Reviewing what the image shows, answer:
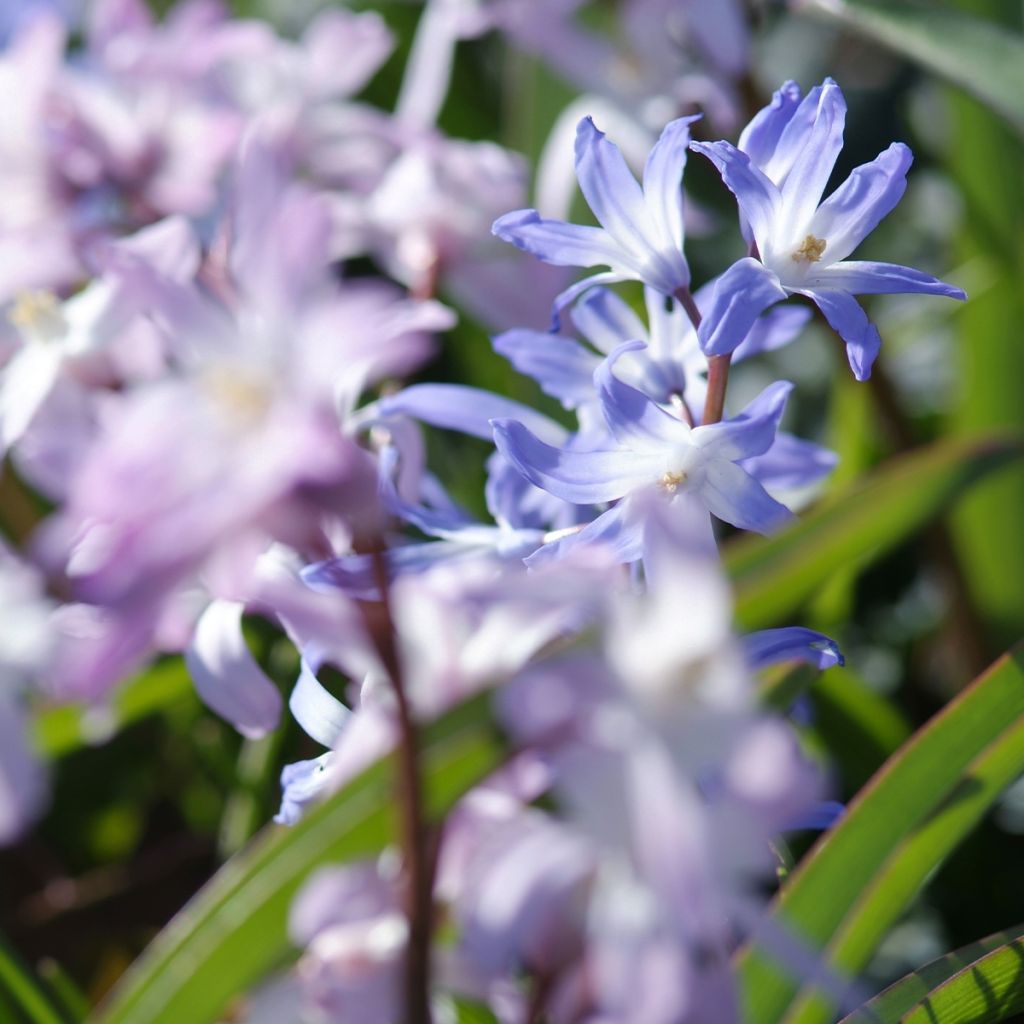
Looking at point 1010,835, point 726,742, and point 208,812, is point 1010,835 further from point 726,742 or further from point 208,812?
point 726,742

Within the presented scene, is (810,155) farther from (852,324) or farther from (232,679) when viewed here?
(232,679)

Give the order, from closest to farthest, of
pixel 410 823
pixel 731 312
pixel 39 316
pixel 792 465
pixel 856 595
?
pixel 410 823
pixel 731 312
pixel 792 465
pixel 39 316
pixel 856 595

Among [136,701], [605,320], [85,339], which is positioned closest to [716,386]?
[605,320]

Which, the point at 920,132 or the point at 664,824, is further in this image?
the point at 920,132

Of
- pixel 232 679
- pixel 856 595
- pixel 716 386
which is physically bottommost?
pixel 856 595

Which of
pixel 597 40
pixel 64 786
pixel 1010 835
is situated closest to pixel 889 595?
pixel 1010 835

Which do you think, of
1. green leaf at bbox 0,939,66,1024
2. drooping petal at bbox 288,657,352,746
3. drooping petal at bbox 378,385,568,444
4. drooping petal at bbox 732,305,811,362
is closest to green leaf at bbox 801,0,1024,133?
drooping petal at bbox 732,305,811,362

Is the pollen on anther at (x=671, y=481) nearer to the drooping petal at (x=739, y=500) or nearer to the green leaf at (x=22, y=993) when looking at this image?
the drooping petal at (x=739, y=500)
